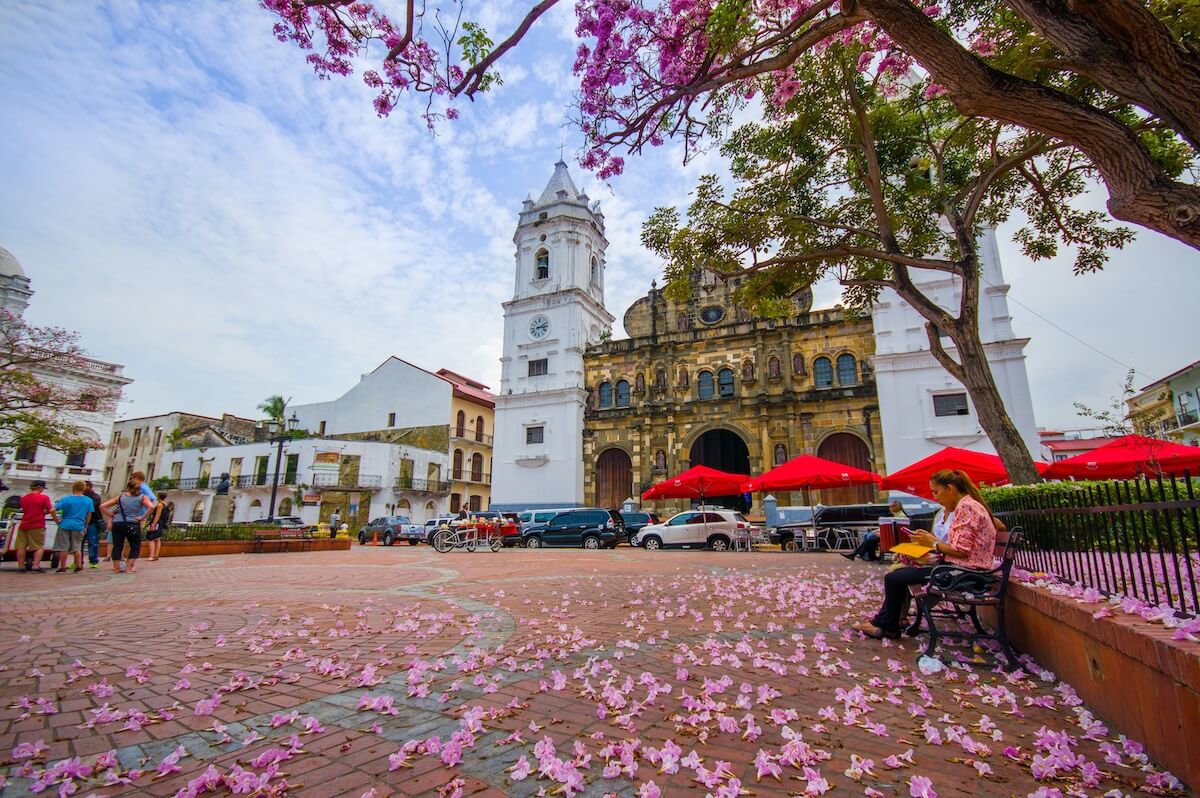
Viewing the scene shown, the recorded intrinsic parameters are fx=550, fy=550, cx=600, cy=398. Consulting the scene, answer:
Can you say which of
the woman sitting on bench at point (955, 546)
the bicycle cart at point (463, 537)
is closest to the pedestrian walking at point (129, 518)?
the bicycle cart at point (463, 537)

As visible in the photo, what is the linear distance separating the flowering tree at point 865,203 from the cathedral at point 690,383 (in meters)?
12.2

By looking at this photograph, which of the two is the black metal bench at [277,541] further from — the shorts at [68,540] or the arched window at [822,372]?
the arched window at [822,372]

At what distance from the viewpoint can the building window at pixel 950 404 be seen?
2314 cm

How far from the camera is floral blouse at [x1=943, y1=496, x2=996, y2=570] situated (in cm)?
448

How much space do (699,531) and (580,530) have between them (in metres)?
4.78

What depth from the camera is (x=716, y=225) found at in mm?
11727

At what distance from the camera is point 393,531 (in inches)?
1106

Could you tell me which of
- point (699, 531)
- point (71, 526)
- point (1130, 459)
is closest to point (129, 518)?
point (71, 526)

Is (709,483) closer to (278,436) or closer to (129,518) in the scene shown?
(129,518)

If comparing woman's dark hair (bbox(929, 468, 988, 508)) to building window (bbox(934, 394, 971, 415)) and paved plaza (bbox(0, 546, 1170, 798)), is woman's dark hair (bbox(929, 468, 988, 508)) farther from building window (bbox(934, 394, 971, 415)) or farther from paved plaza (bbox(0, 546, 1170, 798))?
building window (bbox(934, 394, 971, 415))

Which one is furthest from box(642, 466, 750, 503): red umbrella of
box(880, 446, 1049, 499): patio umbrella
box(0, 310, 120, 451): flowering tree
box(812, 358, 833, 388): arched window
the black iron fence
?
box(0, 310, 120, 451): flowering tree

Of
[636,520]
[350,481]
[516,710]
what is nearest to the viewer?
[516,710]

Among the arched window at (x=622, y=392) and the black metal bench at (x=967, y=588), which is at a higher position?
the arched window at (x=622, y=392)

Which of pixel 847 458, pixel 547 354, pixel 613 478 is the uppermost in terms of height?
pixel 547 354
